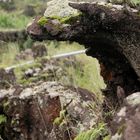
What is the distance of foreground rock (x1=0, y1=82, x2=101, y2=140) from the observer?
6.14 metres

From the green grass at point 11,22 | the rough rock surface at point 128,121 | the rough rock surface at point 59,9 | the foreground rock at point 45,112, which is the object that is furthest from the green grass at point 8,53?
the rough rock surface at point 128,121

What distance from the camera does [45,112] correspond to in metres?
6.79

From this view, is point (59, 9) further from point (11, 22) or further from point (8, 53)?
point (11, 22)

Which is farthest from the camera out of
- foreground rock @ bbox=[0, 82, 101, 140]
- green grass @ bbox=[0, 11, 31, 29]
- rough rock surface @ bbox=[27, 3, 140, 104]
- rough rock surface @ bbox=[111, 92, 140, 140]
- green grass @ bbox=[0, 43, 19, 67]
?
green grass @ bbox=[0, 11, 31, 29]

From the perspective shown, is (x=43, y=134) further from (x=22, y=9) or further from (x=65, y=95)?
(x=22, y=9)

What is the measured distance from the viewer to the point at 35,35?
508cm

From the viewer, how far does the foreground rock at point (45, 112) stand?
614 centimetres

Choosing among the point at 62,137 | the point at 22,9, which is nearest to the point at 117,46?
the point at 62,137

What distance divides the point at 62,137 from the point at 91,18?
1.99m

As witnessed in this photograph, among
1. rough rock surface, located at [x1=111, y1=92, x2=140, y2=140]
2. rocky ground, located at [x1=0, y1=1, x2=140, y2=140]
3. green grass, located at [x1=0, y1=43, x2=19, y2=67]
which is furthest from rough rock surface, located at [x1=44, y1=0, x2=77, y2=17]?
green grass, located at [x1=0, y1=43, x2=19, y2=67]

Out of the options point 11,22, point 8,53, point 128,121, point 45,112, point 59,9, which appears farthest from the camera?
point 11,22

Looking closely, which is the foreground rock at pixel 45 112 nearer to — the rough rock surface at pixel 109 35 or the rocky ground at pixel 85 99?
the rocky ground at pixel 85 99

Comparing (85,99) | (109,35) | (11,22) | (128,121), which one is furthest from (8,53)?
(128,121)

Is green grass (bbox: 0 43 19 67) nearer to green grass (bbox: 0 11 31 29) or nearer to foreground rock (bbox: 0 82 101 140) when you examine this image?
green grass (bbox: 0 11 31 29)
